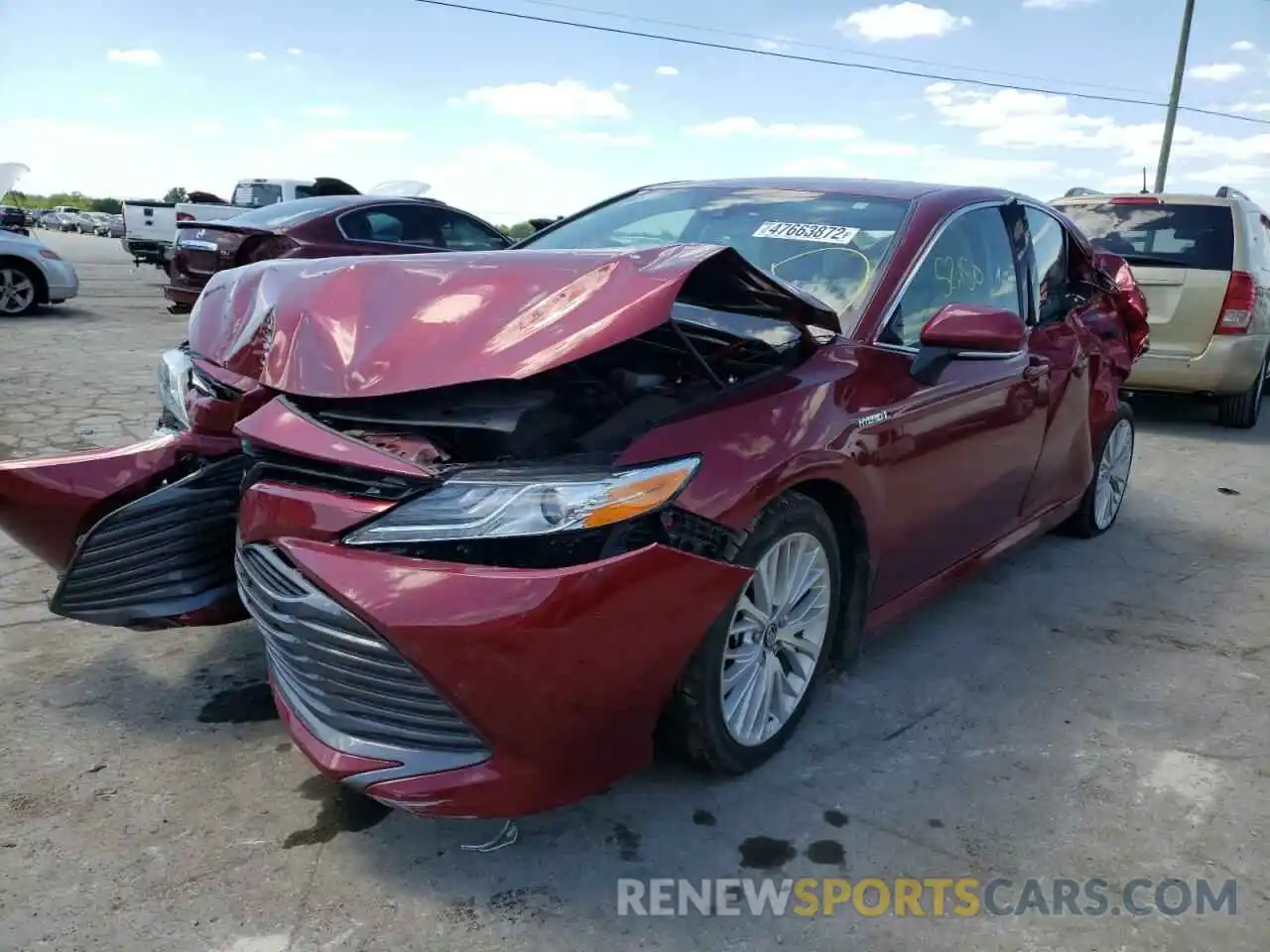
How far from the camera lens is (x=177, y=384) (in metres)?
3.06

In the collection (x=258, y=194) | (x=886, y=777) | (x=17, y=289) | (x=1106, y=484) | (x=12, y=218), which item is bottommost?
(x=886, y=777)

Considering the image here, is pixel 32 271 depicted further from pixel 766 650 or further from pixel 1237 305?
pixel 1237 305

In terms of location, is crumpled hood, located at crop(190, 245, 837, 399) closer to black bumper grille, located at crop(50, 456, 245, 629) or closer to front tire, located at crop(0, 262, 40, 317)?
black bumper grille, located at crop(50, 456, 245, 629)

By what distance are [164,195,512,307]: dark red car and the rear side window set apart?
5100 millimetres

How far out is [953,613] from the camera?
394cm

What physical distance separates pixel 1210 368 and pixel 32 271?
39.2 feet

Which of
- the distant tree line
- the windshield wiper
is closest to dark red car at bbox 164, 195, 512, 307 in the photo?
the windshield wiper

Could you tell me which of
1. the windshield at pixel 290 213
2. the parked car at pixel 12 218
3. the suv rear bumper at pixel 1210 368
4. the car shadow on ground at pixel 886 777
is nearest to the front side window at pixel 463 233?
the windshield at pixel 290 213

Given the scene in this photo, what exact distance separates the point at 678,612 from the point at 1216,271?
23.8 feet

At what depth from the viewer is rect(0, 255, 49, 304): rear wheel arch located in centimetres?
1133

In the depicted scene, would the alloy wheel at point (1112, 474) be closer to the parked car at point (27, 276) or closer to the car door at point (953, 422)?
the car door at point (953, 422)

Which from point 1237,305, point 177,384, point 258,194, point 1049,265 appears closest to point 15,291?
point 258,194

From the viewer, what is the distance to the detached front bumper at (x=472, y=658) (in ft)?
6.51

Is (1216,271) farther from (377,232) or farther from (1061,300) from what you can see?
(377,232)
